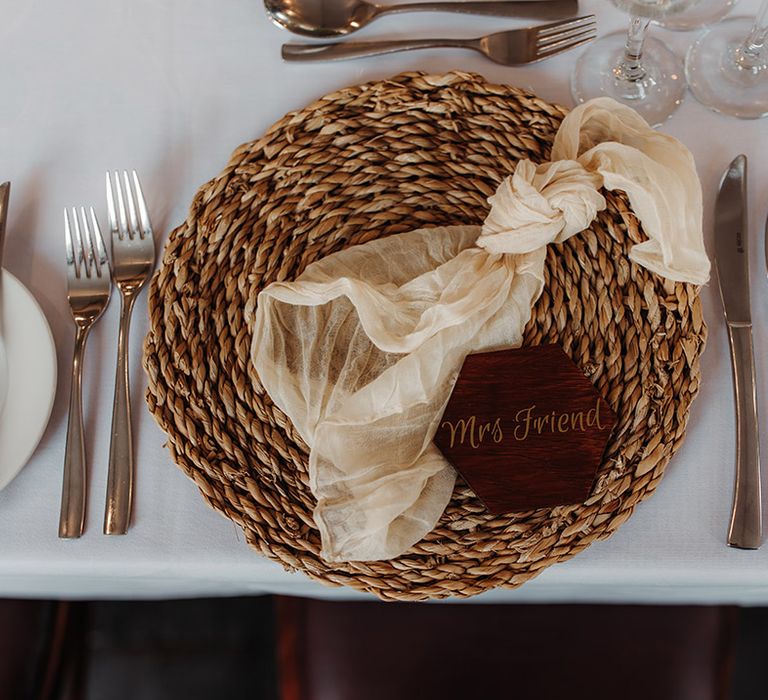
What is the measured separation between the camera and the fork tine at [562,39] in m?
0.64

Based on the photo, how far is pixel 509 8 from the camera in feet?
2.15

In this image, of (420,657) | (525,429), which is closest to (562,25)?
(525,429)

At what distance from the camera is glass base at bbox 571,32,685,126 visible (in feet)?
2.07

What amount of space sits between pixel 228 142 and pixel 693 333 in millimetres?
416

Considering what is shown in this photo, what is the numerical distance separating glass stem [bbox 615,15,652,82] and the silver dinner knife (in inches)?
4.4

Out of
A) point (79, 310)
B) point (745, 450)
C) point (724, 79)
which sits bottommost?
point (745, 450)

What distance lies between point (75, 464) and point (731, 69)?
0.64 metres

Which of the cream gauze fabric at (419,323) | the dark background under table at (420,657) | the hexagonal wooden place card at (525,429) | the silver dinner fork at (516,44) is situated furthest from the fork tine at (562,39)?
the dark background under table at (420,657)

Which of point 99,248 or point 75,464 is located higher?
point 99,248

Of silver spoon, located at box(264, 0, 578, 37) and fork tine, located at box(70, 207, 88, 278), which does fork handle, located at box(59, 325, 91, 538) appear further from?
silver spoon, located at box(264, 0, 578, 37)

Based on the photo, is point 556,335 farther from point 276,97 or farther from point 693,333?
point 276,97

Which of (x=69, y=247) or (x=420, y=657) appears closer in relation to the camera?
(x=69, y=247)

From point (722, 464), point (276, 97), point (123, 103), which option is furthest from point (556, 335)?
point (123, 103)

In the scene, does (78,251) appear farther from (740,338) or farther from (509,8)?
(740,338)
